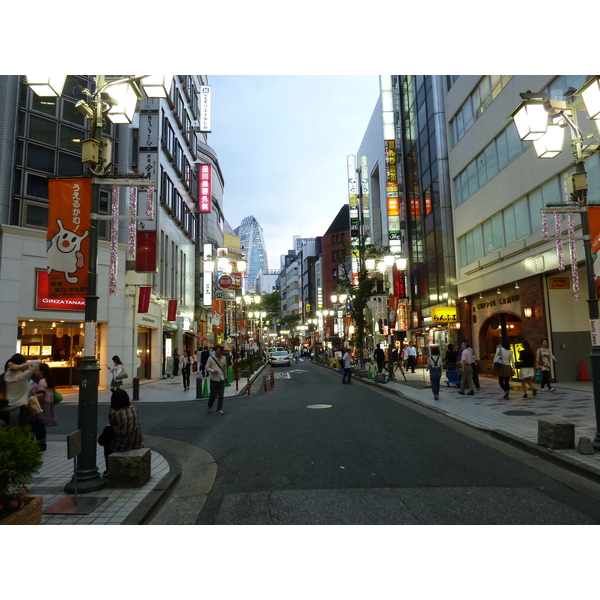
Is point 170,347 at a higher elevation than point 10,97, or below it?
below

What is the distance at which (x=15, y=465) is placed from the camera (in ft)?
14.6

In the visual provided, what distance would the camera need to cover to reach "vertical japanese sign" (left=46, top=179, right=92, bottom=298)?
21.8ft

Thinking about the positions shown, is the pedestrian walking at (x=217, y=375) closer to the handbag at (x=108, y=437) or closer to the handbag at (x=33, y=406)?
the handbag at (x=33, y=406)

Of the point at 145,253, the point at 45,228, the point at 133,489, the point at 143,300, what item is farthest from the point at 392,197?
the point at 133,489

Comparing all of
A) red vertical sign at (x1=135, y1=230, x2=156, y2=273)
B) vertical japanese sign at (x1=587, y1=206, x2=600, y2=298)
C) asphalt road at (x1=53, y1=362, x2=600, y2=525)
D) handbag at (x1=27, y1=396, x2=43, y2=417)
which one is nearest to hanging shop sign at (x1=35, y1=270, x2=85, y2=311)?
red vertical sign at (x1=135, y1=230, x2=156, y2=273)

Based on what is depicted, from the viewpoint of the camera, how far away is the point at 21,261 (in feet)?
68.5

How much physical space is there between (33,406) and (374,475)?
6.74 meters

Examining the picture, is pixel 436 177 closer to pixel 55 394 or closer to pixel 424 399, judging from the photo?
pixel 424 399

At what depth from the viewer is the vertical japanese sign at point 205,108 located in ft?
153

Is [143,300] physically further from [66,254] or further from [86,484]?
[86,484]

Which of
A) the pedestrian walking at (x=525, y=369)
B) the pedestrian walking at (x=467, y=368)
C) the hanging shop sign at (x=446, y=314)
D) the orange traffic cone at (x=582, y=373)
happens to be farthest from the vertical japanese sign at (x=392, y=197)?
the pedestrian walking at (x=525, y=369)

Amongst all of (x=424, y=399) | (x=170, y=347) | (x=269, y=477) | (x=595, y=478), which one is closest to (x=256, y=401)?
(x=424, y=399)

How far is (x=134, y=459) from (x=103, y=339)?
19.1 metres

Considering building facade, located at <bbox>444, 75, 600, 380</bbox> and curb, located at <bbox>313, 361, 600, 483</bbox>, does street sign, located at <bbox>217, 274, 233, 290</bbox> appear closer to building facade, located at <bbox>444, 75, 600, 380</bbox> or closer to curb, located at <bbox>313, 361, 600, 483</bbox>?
building facade, located at <bbox>444, 75, 600, 380</bbox>
